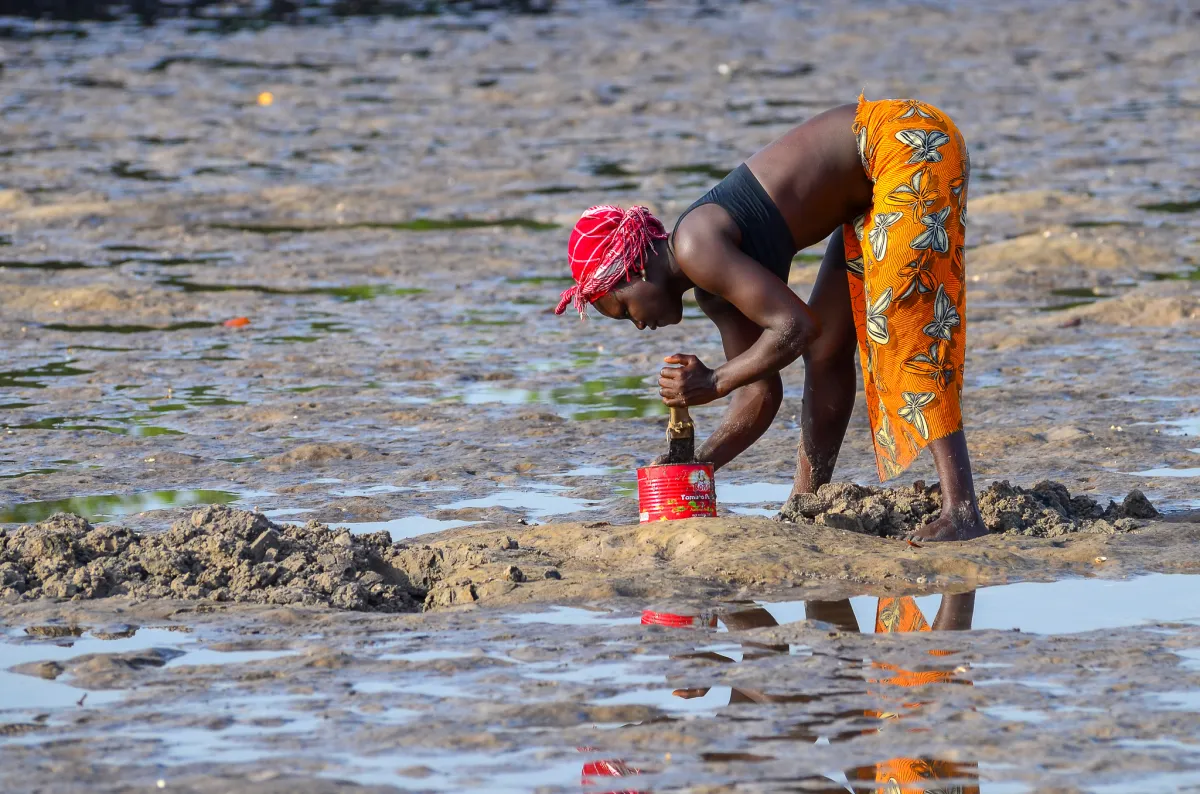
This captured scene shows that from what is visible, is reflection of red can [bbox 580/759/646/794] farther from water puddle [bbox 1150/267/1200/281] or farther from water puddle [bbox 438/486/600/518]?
water puddle [bbox 1150/267/1200/281]

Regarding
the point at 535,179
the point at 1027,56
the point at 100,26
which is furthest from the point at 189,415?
the point at 100,26

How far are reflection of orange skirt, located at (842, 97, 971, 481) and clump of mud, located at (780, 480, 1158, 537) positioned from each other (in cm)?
19

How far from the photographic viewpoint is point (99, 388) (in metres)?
7.64

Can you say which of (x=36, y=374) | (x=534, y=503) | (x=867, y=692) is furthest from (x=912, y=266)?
(x=36, y=374)

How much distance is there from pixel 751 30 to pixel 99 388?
1716 centimetres

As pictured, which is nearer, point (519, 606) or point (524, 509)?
point (519, 606)

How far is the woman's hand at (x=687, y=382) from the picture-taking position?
496cm

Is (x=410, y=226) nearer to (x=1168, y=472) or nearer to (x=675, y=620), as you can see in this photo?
(x=1168, y=472)

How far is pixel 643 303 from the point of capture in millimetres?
5012

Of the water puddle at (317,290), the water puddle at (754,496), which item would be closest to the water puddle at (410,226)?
the water puddle at (317,290)

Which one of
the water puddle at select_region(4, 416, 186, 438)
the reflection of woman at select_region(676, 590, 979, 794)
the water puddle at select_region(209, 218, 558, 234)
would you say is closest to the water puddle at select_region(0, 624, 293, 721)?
the reflection of woman at select_region(676, 590, 979, 794)

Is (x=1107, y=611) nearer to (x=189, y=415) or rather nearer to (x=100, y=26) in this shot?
(x=189, y=415)

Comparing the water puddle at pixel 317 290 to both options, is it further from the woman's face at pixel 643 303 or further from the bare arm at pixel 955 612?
the bare arm at pixel 955 612

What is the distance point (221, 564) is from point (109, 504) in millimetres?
1257
